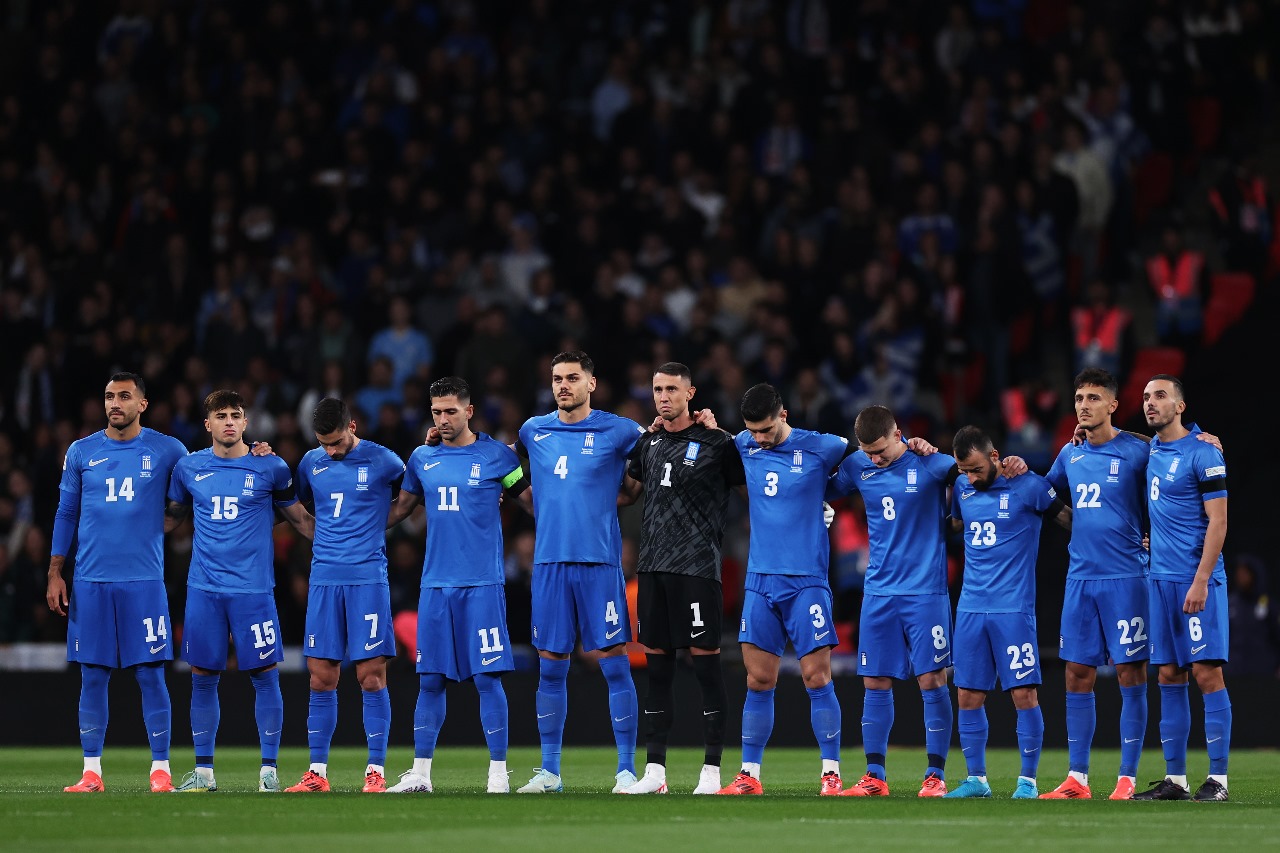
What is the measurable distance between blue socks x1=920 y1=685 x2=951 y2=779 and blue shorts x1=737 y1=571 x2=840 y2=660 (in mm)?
823

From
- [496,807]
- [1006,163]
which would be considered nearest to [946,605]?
[496,807]

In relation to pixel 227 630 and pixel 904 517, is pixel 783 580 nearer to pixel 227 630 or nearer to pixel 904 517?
pixel 904 517

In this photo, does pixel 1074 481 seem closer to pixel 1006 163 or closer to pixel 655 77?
pixel 1006 163

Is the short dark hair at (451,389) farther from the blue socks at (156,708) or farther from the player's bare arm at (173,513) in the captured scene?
the blue socks at (156,708)

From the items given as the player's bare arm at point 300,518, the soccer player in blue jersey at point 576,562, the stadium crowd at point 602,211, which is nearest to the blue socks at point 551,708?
the soccer player in blue jersey at point 576,562

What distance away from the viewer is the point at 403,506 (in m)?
13.9

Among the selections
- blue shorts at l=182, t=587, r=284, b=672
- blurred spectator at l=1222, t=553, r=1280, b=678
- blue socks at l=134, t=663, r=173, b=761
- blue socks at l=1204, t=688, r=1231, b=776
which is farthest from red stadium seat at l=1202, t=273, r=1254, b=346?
blue socks at l=134, t=663, r=173, b=761

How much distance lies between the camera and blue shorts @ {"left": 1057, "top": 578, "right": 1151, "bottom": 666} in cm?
1313

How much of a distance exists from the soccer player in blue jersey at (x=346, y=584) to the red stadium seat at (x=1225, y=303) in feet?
38.0

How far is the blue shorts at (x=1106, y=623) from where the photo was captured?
1313 cm

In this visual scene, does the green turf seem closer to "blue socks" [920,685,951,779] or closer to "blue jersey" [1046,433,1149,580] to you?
"blue socks" [920,685,951,779]

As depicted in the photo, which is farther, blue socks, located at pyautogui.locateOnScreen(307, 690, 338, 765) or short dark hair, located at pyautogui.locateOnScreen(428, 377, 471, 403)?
short dark hair, located at pyautogui.locateOnScreen(428, 377, 471, 403)

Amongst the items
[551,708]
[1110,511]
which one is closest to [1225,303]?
[1110,511]

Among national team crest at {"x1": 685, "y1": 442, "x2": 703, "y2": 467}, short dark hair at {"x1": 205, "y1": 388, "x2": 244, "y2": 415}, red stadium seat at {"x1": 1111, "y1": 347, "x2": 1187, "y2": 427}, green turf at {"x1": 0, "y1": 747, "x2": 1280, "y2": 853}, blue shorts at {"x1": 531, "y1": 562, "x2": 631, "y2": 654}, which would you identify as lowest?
green turf at {"x1": 0, "y1": 747, "x2": 1280, "y2": 853}
